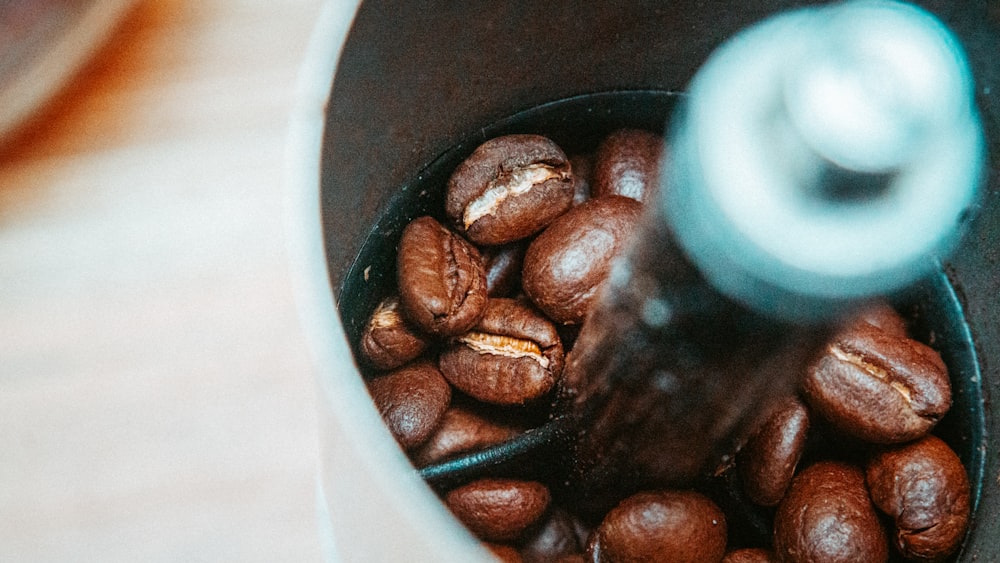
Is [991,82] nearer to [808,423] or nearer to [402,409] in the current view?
[808,423]

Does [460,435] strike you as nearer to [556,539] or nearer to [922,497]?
[556,539]

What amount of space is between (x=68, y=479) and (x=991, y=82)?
1086mm

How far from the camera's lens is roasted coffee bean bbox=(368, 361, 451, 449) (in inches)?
31.0

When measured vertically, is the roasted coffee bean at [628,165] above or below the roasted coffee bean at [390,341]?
above

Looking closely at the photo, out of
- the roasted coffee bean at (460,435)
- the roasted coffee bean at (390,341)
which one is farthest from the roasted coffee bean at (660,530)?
the roasted coffee bean at (390,341)

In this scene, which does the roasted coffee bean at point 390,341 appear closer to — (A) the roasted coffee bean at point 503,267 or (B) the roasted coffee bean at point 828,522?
(A) the roasted coffee bean at point 503,267

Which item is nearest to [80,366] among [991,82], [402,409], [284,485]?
[284,485]

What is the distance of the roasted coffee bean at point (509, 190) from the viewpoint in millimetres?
862

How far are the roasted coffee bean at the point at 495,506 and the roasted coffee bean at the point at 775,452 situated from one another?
20cm

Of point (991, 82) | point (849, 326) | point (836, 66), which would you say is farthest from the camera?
point (991, 82)

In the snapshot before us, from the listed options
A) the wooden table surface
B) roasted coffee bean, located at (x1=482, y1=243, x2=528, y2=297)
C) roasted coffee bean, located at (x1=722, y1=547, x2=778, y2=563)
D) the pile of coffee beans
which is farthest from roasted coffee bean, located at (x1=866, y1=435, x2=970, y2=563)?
the wooden table surface

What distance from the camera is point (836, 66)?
0.47 meters

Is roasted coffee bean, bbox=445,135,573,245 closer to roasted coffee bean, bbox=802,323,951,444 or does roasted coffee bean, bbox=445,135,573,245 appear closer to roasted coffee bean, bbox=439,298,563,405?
roasted coffee bean, bbox=439,298,563,405

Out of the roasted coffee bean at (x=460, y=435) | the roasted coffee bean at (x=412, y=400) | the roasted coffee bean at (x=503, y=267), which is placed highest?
the roasted coffee bean at (x=503, y=267)
